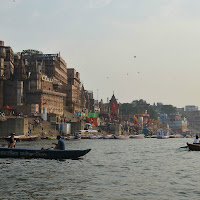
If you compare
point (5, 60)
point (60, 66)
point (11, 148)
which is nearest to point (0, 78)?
point (5, 60)

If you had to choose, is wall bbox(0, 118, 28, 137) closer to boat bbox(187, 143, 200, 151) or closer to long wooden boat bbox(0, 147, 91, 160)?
boat bbox(187, 143, 200, 151)

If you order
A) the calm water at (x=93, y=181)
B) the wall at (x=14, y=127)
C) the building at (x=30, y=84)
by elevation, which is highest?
the building at (x=30, y=84)

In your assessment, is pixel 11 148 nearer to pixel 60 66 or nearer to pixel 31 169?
pixel 31 169

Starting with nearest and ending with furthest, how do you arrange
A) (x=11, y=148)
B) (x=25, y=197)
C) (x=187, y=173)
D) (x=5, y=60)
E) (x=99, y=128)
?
(x=25, y=197) → (x=187, y=173) → (x=11, y=148) → (x=5, y=60) → (x=99, y=128)

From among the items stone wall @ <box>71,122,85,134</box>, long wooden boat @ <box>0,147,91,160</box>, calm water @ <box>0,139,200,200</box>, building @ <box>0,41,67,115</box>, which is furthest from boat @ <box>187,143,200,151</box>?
stone wall @ <box>71,122,85,134</box>

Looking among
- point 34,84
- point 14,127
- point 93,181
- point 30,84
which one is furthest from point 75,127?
point 93,181

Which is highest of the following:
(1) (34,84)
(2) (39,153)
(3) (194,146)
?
(1) (34,84)

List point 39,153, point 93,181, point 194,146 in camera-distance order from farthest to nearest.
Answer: point 194,146 → point 39,153 → point 93,181

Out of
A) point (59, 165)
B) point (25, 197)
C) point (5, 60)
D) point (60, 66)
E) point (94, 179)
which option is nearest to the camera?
point (25, 197)

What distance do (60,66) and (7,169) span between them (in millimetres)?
140754

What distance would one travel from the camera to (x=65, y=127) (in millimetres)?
117812

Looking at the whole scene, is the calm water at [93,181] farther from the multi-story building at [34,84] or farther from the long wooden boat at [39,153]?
the multi-story building at [34,84]

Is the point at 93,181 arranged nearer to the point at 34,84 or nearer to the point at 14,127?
the point at 14,127

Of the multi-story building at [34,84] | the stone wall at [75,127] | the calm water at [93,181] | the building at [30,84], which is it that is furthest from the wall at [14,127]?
the calm water at [93,181]
